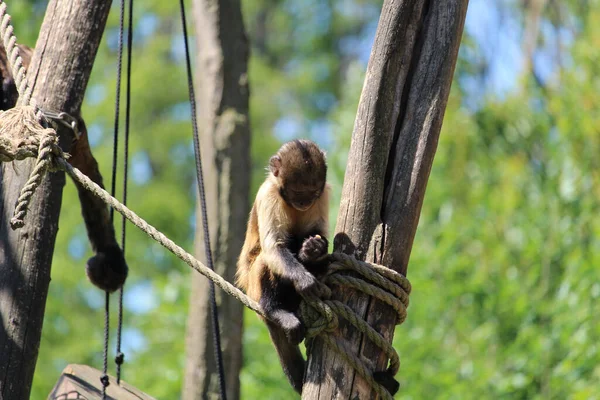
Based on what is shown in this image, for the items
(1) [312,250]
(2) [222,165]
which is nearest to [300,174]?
(1) [312,250]

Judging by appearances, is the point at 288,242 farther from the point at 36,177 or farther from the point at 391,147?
the point at 36,177

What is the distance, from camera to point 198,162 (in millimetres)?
5070

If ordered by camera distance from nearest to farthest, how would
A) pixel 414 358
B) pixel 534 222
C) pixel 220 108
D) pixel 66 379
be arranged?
pixel 66 379
pixel 220 108
pixel 414 358
pixel 534 222

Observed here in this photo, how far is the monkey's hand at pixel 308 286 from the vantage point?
370 cm

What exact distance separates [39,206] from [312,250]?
1464mm

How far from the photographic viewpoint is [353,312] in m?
3.56

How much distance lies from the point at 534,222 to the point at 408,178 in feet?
23.2

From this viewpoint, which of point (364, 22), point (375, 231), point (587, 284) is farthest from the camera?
point (364, 22)

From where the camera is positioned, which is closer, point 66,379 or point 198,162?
point 66,379

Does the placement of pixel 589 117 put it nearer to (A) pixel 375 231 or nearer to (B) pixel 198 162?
(B) pixel 198 162

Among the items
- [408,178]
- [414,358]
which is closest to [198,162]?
[408,178]

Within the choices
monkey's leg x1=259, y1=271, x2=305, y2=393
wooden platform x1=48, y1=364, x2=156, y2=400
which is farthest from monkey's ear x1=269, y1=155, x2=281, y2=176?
wooden platform x1=48, y1=364, x2=156, y2=400

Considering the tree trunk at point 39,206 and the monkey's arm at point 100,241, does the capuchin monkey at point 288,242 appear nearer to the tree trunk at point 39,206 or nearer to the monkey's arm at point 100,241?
the monkey's arm at point 100,241

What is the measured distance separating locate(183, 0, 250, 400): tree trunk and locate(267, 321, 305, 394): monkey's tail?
2088 millimetres
